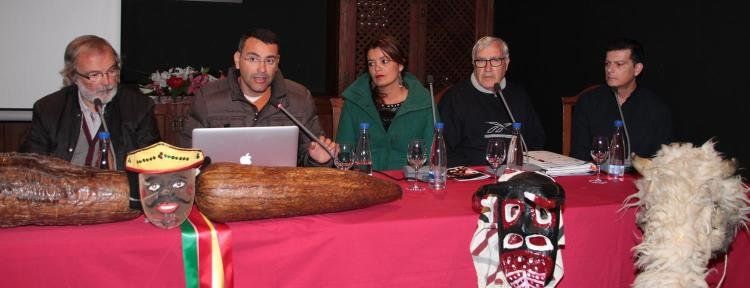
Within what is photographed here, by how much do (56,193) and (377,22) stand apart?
4230 mm

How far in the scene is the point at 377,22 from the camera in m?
5.34

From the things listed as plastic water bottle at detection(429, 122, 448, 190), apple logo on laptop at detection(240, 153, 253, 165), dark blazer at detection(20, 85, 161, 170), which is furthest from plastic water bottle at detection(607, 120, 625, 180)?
dark blazer at detection(20, 85, 161, 170)

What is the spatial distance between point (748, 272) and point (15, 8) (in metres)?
3.30

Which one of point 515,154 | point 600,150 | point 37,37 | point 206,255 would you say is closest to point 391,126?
point 515,154

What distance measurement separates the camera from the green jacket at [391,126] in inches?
111

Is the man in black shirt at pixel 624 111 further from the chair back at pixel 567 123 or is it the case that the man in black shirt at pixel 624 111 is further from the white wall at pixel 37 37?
the white wall at pixel 37 37

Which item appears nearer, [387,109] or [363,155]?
[363,155]

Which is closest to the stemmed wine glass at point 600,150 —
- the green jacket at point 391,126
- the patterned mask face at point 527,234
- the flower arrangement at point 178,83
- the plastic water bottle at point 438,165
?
the plastic water bottle at point 438,165

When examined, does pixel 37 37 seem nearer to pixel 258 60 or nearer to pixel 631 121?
pixel 258 60

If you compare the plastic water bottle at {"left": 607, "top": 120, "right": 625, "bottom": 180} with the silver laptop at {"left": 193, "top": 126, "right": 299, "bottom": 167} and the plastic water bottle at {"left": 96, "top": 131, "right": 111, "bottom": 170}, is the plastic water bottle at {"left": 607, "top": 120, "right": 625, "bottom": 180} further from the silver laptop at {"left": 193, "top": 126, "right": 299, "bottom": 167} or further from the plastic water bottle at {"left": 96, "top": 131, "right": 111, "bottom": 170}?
the plastic water bottle at {"left": 96, "top": 131, "right": 111, "bottom": 170}

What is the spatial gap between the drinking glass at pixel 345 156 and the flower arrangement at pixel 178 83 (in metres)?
2.33

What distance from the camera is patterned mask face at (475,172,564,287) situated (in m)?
1.54

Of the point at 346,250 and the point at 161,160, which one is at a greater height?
the point at 161,160

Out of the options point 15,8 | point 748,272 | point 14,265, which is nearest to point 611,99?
point 748,272
